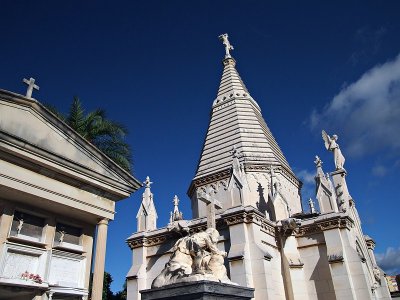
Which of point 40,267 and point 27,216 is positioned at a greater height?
point 27,216

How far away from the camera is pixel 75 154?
11.4 metres

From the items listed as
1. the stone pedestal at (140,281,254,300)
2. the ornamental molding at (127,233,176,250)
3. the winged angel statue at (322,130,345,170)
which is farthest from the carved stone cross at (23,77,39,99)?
the winged angel statue at (322,130,345,170)

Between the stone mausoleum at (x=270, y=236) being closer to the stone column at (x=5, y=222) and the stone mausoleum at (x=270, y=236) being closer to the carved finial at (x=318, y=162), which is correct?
the carved finial at (x=318, y=162)

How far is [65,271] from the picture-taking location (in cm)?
1048

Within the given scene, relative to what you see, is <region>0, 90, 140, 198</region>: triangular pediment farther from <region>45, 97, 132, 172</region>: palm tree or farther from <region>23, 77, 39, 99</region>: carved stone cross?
<region>45, 97, 132, 172</region>: palm tree

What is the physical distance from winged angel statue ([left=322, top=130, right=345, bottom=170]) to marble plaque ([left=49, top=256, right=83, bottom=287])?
1668 centimetres

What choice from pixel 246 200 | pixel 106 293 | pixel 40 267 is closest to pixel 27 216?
pixel 40 267

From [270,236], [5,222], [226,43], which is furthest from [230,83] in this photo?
[5,222]

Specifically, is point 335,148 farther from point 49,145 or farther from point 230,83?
point 49,145

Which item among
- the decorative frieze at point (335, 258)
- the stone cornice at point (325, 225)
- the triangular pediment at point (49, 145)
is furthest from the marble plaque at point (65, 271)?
the stone cornice at point (325, 225)

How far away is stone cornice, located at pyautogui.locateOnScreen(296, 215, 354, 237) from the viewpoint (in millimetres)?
17672

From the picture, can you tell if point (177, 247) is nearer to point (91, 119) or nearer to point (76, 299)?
point (76, 299)

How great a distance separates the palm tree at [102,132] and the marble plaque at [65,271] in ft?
32.5

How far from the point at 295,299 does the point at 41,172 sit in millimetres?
13183
